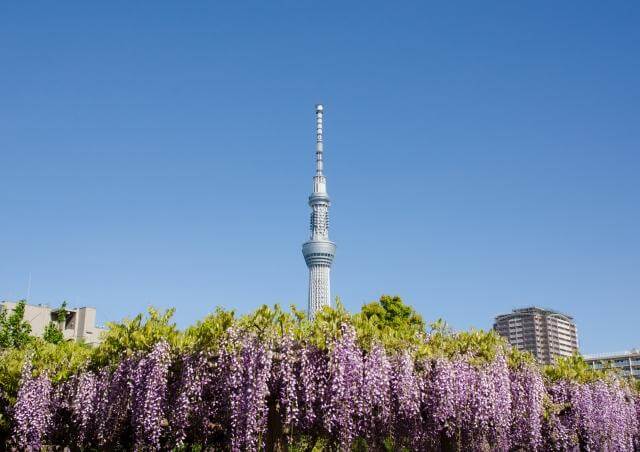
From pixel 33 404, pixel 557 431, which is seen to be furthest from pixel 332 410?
pixel 557 431

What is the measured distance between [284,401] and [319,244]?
473 feet

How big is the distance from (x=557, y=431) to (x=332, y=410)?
11719mm

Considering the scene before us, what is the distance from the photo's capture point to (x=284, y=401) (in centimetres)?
1625

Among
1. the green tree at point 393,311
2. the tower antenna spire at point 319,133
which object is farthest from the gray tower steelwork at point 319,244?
the green tree at point 393,311

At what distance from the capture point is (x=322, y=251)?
6334 inches

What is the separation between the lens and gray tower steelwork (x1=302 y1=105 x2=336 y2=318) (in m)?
154

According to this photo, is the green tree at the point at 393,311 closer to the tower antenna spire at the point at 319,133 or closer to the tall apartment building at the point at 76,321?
the tall apartment building at the point at 76,321

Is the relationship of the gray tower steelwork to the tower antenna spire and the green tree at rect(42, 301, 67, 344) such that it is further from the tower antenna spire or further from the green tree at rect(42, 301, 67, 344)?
the green tree at rect(42, 301, 67, 344)

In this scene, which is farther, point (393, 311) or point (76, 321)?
point (76, 321)

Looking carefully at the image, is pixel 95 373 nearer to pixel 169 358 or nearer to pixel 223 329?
pixel 169 358

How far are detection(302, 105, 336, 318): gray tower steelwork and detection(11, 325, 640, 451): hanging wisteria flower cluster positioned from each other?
127 metres

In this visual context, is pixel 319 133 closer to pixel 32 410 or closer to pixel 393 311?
pixel 393 311

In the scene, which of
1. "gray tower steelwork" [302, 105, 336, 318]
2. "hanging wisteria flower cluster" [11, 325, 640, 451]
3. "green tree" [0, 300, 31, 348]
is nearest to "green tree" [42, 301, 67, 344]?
"green tree" [0, 300, 31, 348]

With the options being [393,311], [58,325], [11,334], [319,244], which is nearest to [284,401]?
[11,334]
